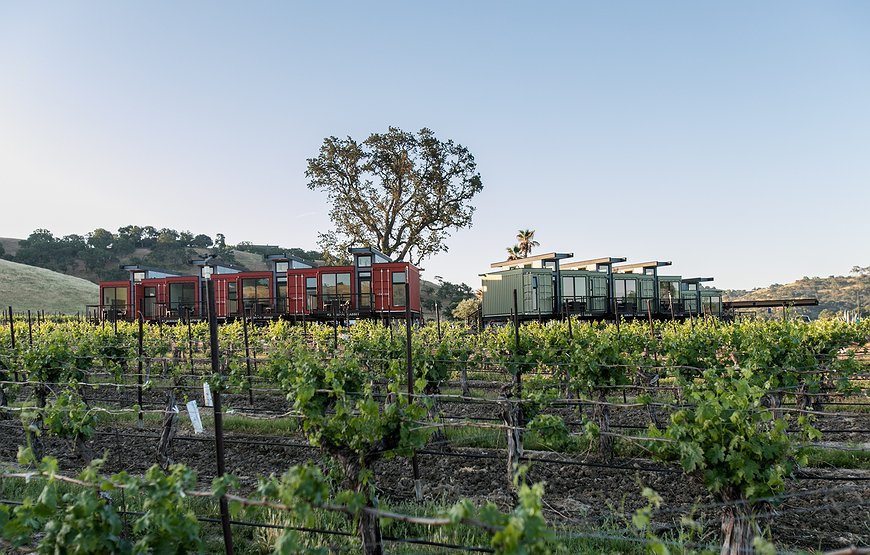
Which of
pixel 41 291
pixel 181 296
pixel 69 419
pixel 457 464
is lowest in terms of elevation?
pixel 457 464

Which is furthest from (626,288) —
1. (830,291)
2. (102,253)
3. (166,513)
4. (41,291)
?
(830,291)

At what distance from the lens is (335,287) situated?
30.5 metres

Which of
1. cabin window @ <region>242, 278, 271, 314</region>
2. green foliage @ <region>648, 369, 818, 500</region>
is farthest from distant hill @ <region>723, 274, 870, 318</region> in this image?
green foliage @ <region>648, 369, 818, 500</region>

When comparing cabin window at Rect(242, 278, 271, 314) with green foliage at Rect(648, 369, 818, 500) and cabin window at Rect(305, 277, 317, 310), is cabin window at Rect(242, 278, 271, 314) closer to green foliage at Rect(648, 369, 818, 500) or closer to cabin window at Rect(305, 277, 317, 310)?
A: cabin window at Rect(305, 277, 317, 310)

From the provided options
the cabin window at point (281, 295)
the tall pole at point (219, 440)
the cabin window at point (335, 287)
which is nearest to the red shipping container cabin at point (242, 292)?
the cabin window at point (281, 295)

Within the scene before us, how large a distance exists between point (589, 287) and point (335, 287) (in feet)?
42.1

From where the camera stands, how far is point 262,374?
10.9 meters

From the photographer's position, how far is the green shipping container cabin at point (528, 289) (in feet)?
96.7

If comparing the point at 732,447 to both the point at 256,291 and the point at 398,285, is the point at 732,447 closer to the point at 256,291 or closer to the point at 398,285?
the point at 398,285

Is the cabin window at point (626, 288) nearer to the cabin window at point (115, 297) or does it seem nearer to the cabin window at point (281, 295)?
the cabin window at point (281, 295)

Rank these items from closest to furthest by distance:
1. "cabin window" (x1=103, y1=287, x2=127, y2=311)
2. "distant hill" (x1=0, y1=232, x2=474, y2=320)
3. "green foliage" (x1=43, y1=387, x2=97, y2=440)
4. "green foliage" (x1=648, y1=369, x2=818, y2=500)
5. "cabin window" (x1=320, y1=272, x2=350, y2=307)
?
1. "green foliage" (x1=648, y1=369, x2=818, y2=500)
2. "green foliage" (x1=43, y1=387, x2=97, y2=440)
3. "cabin window" (x1=320, y1=272, x2=350, y2=307)
4. "cabin window" (x1=103, y1=287, x2=127, y2=311)
5. "distant hill" (x1=0, y1=232, x2=474, y2=320)

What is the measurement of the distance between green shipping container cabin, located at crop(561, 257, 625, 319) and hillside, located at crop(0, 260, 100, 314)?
40.9 metres

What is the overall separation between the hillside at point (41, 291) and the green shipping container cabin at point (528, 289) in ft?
123

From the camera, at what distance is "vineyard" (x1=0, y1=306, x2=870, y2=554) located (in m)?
3.18
